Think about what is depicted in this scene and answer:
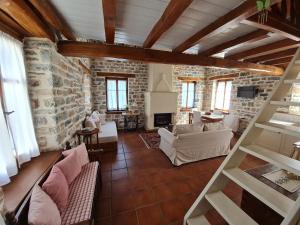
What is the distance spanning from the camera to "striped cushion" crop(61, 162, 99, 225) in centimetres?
141

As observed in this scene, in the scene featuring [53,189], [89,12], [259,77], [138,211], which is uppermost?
[89,12]

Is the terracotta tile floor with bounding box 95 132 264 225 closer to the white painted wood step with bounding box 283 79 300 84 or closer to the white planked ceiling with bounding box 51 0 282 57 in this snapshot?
the white painted wood step with bounding box 283 79 300 84

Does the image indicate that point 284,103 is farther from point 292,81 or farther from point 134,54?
point 134,54

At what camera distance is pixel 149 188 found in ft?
8.23

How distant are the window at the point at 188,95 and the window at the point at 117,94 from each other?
2.73 meters

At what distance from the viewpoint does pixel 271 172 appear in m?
1.80

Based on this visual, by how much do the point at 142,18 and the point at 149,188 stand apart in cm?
255

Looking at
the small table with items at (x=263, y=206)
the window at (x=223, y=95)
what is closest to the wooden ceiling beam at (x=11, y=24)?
the small table with items at (x=263, y=206)

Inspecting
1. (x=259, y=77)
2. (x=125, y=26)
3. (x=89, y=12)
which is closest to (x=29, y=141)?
(x=89, y=12)

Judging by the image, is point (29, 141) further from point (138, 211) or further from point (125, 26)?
point (125, 26)

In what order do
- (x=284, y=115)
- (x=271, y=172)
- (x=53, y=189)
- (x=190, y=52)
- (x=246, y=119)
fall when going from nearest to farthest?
1. (x=53, y=189)
2. (x=271, y=172)
3. (x=190, y=52)
4. (x=284, y=115)
5. (x=246, y=119)

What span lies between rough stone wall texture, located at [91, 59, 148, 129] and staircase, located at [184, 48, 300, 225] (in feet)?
15.5

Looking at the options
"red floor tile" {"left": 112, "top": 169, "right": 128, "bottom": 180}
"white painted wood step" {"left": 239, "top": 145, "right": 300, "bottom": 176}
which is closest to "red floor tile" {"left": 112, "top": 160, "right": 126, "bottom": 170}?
"red floor tile" {"left": 112, "top": 169, "right": 128, "bottom": 180}

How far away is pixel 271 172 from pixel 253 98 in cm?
395
